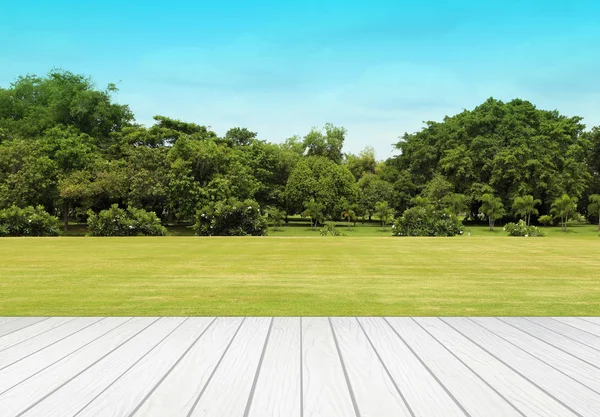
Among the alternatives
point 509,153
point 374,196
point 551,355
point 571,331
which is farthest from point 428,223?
point 374,196

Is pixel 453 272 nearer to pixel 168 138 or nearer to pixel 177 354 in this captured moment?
pixel 177 354

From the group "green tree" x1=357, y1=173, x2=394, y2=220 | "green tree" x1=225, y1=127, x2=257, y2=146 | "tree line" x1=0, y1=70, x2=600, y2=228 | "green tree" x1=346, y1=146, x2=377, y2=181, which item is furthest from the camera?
"green tree" x1=346, y1=146, x2=377, y2=181

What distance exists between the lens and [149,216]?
70.4 feet

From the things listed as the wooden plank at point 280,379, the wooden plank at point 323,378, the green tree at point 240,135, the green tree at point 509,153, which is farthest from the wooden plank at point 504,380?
the green tree at point 240,135

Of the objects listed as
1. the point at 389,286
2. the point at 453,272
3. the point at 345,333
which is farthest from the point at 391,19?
the point at 345,333

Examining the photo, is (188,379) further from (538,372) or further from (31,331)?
(538,372)

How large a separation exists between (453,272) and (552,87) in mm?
28548

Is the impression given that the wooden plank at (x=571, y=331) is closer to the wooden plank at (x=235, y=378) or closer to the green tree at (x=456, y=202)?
the wooden plank at (x=235, y=378)

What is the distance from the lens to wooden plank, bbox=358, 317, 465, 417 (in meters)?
2.29

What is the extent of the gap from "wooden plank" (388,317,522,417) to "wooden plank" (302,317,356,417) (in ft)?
1.92

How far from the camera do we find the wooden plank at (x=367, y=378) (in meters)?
2.29

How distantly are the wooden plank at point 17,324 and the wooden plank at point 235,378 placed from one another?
1.97m

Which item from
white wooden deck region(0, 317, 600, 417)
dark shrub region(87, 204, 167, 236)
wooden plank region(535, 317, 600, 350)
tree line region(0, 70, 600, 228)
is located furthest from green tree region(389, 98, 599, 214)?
white wooden deck region(0, 317, 600, 417)

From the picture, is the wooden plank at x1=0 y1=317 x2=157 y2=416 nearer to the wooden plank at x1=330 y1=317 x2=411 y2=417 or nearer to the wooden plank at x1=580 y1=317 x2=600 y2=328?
the wooden plank at x1=330 y1=317 x2=411 y2=417
